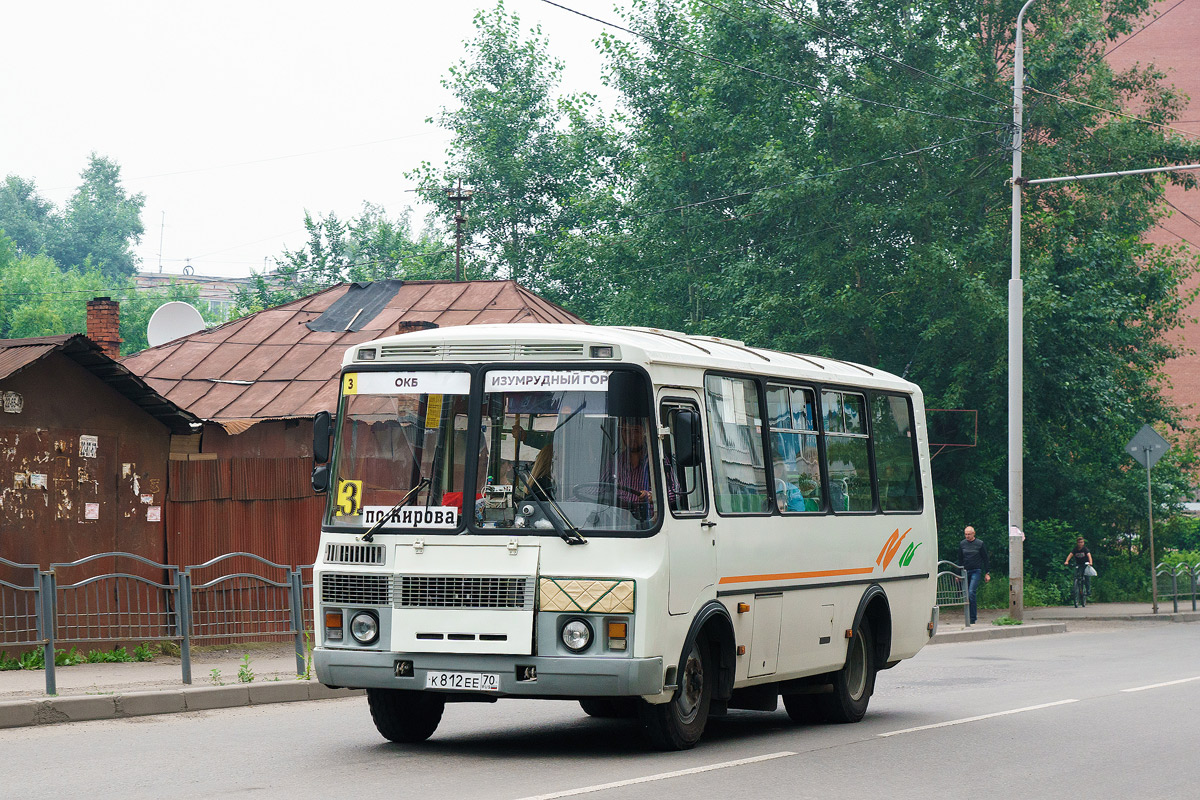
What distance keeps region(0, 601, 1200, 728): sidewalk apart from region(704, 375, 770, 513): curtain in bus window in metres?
5.36

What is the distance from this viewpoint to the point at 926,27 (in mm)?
34969

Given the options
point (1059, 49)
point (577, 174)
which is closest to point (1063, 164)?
point (1059, 49)

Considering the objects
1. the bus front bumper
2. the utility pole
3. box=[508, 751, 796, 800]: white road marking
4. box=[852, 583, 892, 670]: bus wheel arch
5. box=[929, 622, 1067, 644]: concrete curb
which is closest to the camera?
box=[508, 751, 796, 800]: white road marking

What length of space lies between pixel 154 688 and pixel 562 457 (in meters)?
5.66

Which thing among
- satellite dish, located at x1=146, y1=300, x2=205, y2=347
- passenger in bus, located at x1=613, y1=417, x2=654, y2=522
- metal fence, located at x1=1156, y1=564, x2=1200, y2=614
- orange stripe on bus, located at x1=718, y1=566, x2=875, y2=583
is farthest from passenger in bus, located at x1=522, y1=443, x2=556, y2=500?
metal fence, located at x1=1156, y1=564, x2=1200, y2=614

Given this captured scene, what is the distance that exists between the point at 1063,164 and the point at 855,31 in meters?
6.07

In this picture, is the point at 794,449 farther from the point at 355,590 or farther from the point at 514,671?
the point at 355,590

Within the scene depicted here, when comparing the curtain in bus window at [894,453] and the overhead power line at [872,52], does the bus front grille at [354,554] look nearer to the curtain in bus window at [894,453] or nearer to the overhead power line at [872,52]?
the curtain in bus window at [894,453]

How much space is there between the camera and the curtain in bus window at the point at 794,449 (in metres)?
11.2

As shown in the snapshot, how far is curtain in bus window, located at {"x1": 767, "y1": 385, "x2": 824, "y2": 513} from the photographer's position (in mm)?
11188

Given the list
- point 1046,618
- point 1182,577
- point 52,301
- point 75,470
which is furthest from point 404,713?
point 52,301

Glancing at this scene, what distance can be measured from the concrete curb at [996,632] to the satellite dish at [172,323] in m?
14.6

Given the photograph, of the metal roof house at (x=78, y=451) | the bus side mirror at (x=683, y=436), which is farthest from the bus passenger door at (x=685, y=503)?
the metal roof house at (x=78, y=451)

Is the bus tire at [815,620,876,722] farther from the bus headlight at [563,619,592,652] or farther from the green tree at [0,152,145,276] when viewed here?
the green tree at [0,152,145,276]
